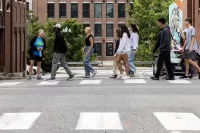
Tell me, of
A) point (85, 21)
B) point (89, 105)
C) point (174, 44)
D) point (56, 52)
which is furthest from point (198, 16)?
point (85, 21)

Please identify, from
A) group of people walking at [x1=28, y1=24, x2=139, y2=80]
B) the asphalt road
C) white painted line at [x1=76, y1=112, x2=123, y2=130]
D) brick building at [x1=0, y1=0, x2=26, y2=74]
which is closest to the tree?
brick building at [x1=0, y1=0, x2=26, y2=74]

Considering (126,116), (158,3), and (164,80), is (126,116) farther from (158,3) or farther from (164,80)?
(158,3)

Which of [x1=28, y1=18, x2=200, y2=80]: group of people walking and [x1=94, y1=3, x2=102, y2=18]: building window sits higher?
[x1=94, y1=3, x2=102, y2=18]: building window

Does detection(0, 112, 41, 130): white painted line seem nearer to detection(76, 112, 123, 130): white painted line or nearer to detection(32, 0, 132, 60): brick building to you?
detection(76, 112, 123, 130): white painted line

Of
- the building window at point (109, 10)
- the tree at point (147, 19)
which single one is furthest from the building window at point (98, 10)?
the tree at point (147, 19)

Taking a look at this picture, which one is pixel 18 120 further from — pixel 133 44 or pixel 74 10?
pixel 74 10

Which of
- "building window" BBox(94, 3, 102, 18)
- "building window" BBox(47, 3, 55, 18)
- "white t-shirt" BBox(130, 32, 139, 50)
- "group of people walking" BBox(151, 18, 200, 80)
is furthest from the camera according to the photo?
"building window" BBox(94, 3, 102, 18)

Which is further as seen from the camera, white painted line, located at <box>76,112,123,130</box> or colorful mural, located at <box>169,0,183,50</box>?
colorful mural, located at <box>169,0,183,50</box>

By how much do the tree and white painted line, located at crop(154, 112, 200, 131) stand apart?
220ft

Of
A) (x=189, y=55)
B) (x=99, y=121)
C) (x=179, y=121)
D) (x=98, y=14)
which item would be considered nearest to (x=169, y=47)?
(x=189, y=55)

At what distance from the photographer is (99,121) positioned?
9.02 m

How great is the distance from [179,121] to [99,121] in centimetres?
120

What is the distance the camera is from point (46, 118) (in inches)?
369

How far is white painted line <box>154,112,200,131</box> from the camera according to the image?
8477 millimetres
